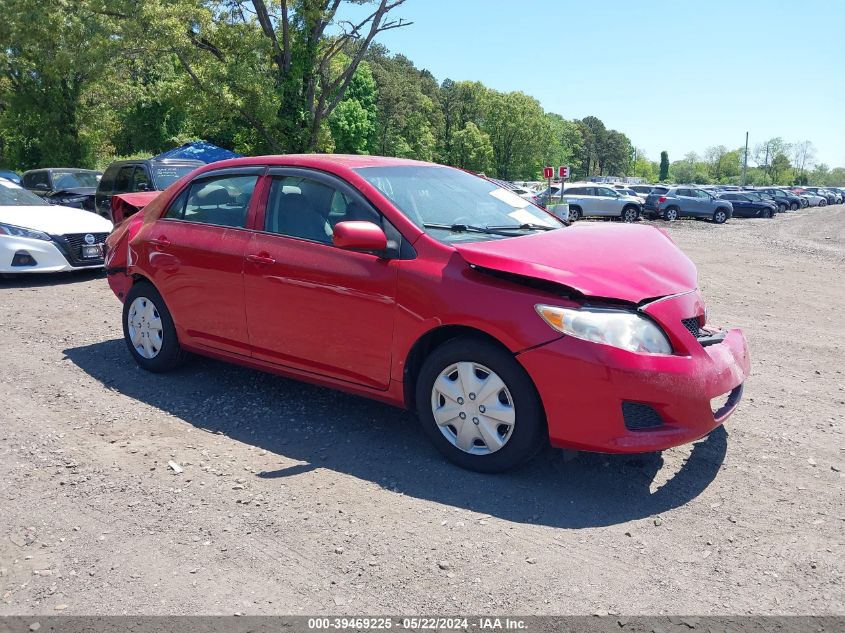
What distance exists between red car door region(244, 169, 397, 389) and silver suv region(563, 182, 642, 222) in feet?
91.0

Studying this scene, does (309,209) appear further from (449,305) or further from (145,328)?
(145,328)

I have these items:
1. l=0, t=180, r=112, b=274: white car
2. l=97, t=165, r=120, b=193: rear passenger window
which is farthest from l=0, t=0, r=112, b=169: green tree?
l=0, t=180, r=112, b=274: white car

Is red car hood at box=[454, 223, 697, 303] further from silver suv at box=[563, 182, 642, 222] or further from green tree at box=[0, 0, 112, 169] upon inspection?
silver suv at box=[563, 182, 642, 222]

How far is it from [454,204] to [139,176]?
9.74 m

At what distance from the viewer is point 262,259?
179 inches

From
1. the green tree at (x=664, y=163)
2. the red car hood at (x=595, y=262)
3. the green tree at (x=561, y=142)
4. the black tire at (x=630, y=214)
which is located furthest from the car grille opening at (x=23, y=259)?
the green tree at (x=664, y=163)

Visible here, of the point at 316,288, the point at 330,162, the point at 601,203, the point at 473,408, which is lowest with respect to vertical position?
the point at 473,408

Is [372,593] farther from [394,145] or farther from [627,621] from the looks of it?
[394,145]

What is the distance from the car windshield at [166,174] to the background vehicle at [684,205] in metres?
24.8

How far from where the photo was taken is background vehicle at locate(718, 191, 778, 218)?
3956cm

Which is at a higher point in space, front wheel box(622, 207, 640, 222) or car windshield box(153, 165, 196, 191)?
car windshield box(153, 165, 196, 191)

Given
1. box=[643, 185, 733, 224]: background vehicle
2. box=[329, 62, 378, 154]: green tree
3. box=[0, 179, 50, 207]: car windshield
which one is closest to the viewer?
box=[0, 179, 50, 207]: car windshield

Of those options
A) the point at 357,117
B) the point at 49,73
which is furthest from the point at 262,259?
the point at 357,117

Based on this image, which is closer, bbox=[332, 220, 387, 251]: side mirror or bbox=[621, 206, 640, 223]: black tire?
bbox=[332, 220, 387, 251]: side mirror
